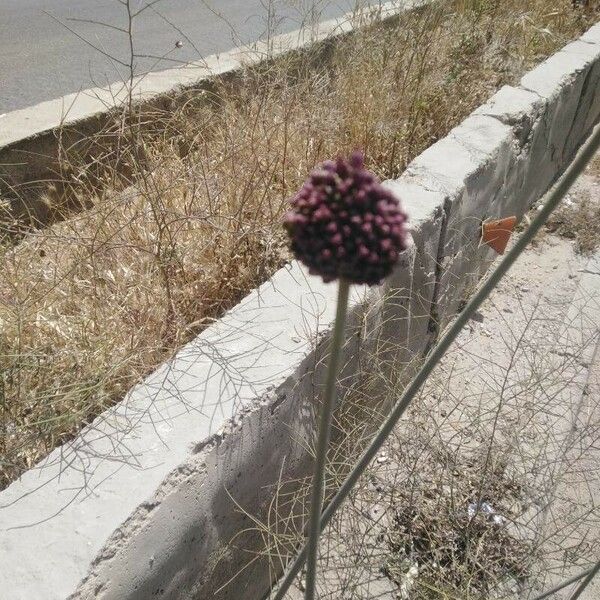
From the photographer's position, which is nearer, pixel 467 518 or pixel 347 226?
pixel 347 226

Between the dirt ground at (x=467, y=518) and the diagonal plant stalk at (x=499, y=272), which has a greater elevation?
the diagonal plant stalk at (x=499, y=272)

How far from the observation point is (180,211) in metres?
2.53

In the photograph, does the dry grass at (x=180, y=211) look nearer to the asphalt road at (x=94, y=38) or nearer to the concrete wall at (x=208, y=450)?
the concrete wall at (x=208, y=450)

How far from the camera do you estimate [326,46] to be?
385cm

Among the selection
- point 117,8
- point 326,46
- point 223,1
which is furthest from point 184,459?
point 223,1

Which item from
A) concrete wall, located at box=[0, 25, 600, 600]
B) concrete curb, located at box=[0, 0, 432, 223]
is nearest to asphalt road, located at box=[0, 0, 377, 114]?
concrete curb, located at box=[0, 0, 432, 223]

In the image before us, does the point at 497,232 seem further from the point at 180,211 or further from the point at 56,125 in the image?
the point at 56,125

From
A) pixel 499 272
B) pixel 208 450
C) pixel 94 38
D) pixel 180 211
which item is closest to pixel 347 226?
pixel 499 272

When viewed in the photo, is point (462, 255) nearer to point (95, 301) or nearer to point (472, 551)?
point (472, 551)

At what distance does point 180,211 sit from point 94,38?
13.3ft

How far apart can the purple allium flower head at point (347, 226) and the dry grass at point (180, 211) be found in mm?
1057

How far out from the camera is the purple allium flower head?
0.78m

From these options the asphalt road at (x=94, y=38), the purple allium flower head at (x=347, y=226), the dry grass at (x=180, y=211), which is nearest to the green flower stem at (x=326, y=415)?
the purple allium flower head at (x=347, y=226)

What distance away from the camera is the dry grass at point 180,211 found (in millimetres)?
1792
